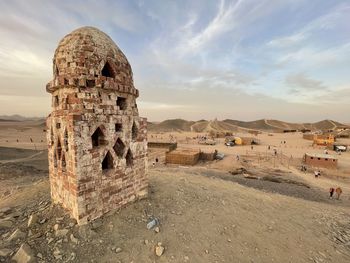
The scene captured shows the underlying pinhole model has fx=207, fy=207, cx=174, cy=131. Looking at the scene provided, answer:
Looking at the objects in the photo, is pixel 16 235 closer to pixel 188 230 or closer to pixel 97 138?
pixel 97 138

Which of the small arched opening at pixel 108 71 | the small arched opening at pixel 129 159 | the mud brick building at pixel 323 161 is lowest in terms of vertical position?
the mud brick building at pixel 323 161

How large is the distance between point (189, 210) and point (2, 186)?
15.2m

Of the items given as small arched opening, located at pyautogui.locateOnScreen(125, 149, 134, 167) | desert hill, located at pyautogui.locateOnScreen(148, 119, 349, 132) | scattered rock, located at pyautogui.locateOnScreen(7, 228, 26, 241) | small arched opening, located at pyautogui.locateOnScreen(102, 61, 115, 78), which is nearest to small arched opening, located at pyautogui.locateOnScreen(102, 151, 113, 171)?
small arched opening, located at pyautogui.locateOnScreen(125, 149, 134, 167)

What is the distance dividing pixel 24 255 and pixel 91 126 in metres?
3.54

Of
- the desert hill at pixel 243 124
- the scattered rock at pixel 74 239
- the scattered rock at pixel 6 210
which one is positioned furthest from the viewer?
the desert hill at pixel 243 124

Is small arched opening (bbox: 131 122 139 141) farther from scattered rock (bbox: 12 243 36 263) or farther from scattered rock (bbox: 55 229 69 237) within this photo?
scattered rock (bbox: 12 243 36 263)

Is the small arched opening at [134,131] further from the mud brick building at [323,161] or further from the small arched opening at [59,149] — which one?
the mud brick building at [323,161]

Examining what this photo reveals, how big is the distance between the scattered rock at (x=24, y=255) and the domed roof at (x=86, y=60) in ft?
14.5

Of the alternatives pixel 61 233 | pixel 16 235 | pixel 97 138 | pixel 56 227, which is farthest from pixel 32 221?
pixel 97 138

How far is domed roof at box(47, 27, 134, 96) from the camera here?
240 inches

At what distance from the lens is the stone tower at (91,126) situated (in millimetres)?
5863

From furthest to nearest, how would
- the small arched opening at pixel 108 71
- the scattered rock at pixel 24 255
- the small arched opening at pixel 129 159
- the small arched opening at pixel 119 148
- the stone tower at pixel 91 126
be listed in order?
the small arched opening at pixel 129 159
the small arched opening at pixel 119 148
the small arched opening at pixel 108 71
the stone tower at pixel 91 126
the scattered rock at pixel 24 255

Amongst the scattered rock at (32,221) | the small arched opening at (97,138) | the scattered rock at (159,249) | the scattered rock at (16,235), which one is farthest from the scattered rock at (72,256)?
the small arched opening at (97,138)

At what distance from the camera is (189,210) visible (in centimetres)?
810
